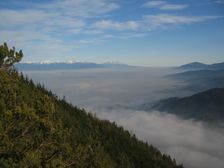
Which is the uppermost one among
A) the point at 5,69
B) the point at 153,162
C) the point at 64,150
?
the point at 5,69

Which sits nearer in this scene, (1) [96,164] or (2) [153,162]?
(1) [96,164]

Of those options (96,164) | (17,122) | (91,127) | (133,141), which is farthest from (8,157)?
(133,141)

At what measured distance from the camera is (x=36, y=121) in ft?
63.7

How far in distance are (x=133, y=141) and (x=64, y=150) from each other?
82989 millimetres

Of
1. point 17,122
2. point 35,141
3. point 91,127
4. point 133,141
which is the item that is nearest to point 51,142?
point 35,141

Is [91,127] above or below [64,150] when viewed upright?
below

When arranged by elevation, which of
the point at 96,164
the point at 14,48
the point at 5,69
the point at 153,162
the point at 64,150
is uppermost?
the point at 14,48

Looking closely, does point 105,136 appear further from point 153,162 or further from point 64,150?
point 64,150

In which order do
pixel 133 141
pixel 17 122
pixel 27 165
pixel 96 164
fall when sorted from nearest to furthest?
pixel 27 165, pixel 17 122, pixel 96 164, pixel 133 141

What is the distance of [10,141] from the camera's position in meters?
17.7

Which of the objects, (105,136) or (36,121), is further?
(105,136)

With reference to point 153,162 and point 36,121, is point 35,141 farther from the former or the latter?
point 153,162

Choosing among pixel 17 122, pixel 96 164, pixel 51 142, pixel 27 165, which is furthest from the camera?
pixel 96 164

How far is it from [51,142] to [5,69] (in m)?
5.24
